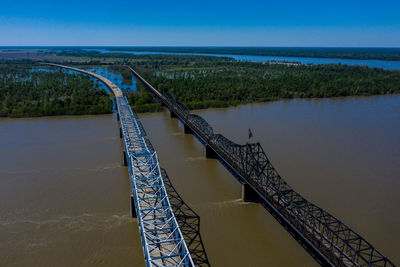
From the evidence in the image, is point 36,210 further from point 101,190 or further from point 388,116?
point 388,116

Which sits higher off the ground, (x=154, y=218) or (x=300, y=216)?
(x=300, y=216)

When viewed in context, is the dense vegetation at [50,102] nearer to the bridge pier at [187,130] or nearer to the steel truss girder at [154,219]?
the bridge pier at [187,130]

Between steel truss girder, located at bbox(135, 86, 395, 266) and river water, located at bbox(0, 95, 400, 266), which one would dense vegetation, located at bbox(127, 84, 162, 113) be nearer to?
river water, located at bbox(0, 95, 400, 266)

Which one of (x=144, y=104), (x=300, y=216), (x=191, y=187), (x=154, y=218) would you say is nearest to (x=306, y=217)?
(x=300, y=216)

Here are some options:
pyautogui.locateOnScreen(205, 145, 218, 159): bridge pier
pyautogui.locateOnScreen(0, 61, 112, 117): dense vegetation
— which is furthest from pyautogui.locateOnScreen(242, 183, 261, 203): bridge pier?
pyautogui.locateOnScreen(0, 61, 112, 117): dense vegetation

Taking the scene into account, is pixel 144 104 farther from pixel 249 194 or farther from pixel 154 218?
pixel 154 218

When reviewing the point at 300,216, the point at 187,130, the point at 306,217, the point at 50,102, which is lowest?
the point at 306,217
